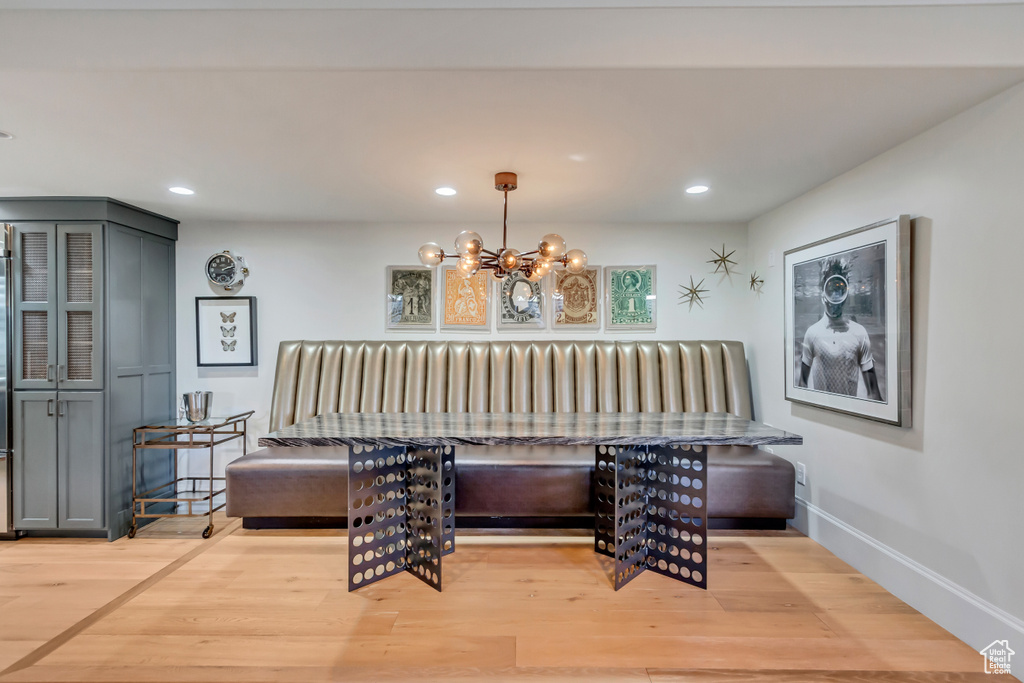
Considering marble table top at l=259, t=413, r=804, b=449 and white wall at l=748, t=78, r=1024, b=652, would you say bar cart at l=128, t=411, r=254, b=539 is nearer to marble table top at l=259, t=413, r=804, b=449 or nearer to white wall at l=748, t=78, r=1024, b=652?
marble table top at l=259, t=413, r=804, b=449

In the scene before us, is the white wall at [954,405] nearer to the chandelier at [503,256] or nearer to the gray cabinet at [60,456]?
the chandelier at [503,256]

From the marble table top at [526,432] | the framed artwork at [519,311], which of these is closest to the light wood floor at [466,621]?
the marble table top at [526,432]

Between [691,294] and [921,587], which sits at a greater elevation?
[691,294]

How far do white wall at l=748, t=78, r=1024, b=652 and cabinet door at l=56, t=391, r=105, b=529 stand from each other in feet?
15.1

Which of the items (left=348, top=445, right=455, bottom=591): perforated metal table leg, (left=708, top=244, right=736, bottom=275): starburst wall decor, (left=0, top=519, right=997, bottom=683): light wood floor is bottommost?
(left=0, top=519, right=997, bottom=683): light wood floor

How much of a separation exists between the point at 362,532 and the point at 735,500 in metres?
2.26

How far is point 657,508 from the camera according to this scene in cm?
265

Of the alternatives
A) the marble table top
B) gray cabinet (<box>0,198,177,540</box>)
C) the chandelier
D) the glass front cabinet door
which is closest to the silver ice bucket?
gray cabinet (<box>0,198,177,540</box>)

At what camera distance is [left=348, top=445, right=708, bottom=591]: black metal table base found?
96.3 inches

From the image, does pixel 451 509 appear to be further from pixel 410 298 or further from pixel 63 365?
pixel 63 365

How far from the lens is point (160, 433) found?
3645 millimetres

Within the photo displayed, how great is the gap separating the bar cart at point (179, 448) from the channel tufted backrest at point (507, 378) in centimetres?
41

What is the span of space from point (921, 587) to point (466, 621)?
6.72 ft

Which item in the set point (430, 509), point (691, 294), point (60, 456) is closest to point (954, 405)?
point (691, 294)
